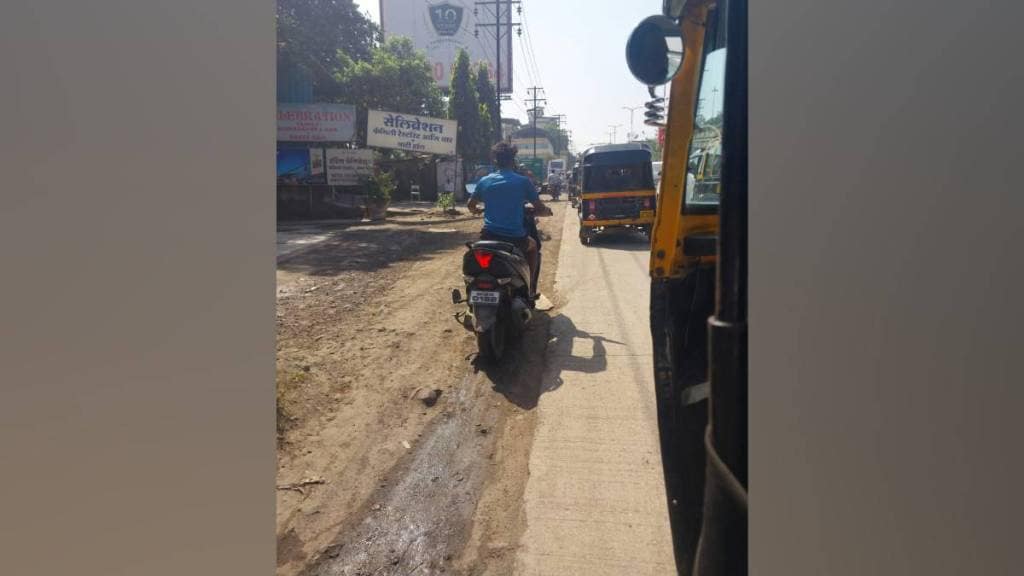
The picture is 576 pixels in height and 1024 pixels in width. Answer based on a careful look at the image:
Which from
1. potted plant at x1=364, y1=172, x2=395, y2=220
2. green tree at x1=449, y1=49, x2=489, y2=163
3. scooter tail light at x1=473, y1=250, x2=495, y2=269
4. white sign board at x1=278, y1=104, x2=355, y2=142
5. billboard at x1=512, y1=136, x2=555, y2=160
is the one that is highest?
billboard at x1=512, y1=136, x2=555, y2=160

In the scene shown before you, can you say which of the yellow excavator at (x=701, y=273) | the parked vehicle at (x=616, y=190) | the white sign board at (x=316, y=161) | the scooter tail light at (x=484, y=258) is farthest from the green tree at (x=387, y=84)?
the yellow excavator at (x=701, y=273)

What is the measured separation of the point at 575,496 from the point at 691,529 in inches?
40.4

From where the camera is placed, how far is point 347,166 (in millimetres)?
21625

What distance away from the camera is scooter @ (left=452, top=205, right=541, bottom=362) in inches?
212

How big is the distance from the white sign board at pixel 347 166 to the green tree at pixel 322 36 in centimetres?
336

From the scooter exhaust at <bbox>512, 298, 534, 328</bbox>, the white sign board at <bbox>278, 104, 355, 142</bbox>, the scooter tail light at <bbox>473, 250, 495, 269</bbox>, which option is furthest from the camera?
the white sign board at <bbox>278, 104, 355, 142</bbox>

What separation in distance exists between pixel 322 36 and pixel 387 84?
3743mm

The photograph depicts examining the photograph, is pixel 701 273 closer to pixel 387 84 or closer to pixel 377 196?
pixel 377 196

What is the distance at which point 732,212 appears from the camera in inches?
68.2

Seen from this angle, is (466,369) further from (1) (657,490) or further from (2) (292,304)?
(2) (292,304)

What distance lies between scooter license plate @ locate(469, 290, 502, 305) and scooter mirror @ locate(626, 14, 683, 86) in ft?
9.28

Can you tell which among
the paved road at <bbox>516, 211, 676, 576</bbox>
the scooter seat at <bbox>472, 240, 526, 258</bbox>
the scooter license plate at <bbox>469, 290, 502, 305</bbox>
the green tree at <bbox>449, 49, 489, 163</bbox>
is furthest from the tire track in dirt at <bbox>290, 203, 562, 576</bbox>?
the green tree at <bbox>449, 49, 489, 163</bbox>

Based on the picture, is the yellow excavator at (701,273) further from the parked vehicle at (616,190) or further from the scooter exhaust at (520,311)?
the parked vehicle at (616,190)

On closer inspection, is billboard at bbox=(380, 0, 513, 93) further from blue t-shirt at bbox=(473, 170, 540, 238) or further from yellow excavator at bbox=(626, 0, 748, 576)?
yellow excavator at bbox=(626, 0, 748, 576)
